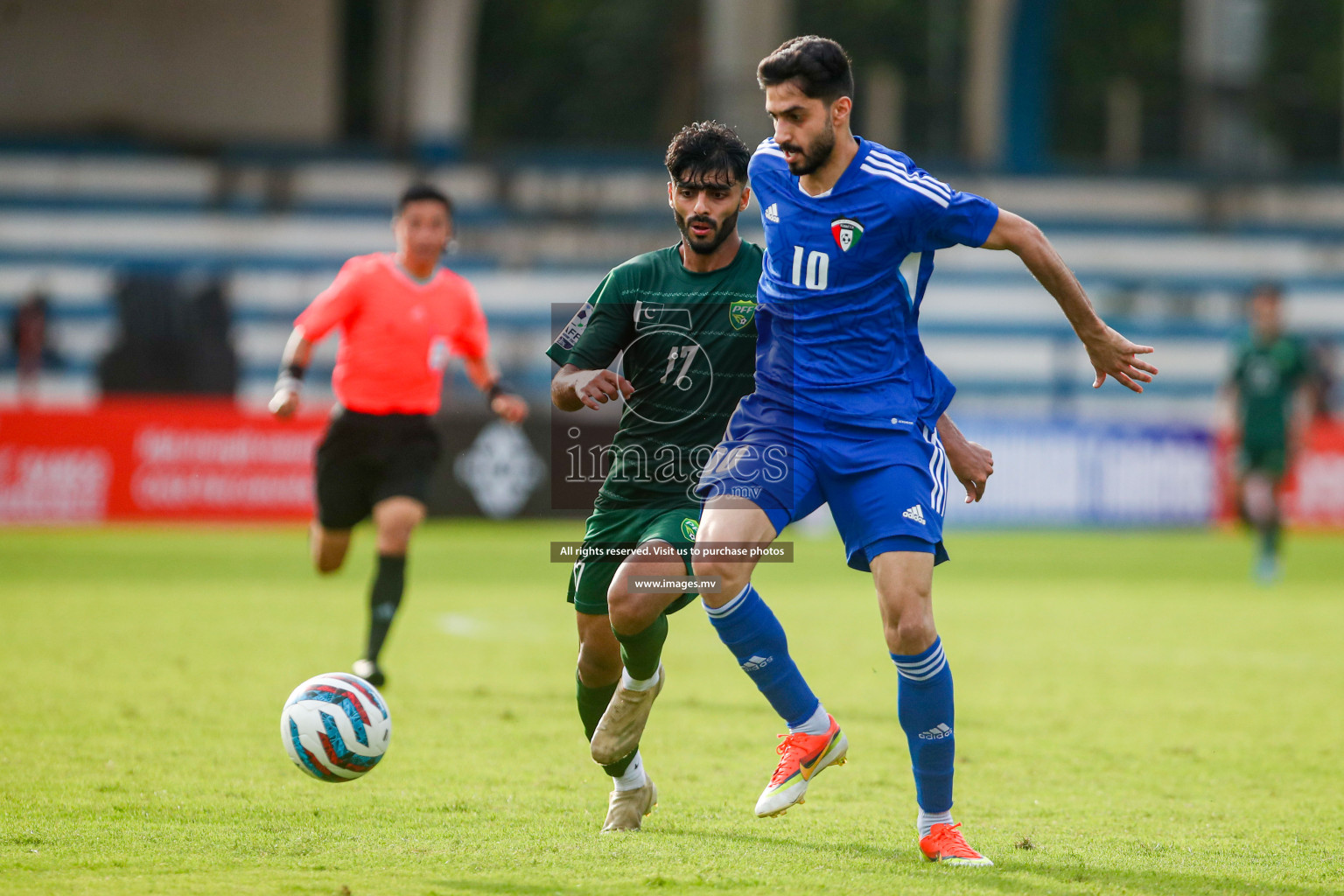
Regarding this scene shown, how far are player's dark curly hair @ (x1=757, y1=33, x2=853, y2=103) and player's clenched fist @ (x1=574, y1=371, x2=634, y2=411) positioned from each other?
0.94 meters

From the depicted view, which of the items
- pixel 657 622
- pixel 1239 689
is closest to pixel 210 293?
pixel 1239 689

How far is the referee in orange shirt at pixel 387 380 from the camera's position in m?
7.64

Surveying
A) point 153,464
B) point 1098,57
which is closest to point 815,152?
point 153,464

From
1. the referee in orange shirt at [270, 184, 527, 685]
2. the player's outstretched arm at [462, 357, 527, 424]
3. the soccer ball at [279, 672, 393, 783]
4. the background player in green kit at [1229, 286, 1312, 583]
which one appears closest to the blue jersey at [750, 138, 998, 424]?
the soccer ball at [279, 672, 393, 783]

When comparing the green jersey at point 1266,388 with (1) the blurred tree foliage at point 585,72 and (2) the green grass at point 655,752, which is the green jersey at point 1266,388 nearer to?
(2) the green grass at point 655,752

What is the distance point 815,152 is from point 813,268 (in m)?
0.33

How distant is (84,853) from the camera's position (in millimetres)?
4207

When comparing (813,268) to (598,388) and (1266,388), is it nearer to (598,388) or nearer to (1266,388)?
(598,388)

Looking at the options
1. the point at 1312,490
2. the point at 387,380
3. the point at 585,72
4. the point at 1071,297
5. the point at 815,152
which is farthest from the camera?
the point at 585,72

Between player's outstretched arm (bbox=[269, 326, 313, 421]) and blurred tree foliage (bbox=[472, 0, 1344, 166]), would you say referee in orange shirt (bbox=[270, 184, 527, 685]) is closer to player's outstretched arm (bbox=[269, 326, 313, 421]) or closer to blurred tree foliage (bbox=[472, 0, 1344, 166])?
player's outstretched arm (bbox=[269, 326, 313, 421])

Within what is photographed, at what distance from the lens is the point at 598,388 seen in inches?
180

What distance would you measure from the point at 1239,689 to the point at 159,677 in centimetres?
531

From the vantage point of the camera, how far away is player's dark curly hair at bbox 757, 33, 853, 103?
14.6 ft

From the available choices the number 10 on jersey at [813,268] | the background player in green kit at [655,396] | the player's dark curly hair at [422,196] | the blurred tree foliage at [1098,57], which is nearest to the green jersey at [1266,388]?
the player's dark curly hair at [422,196]
